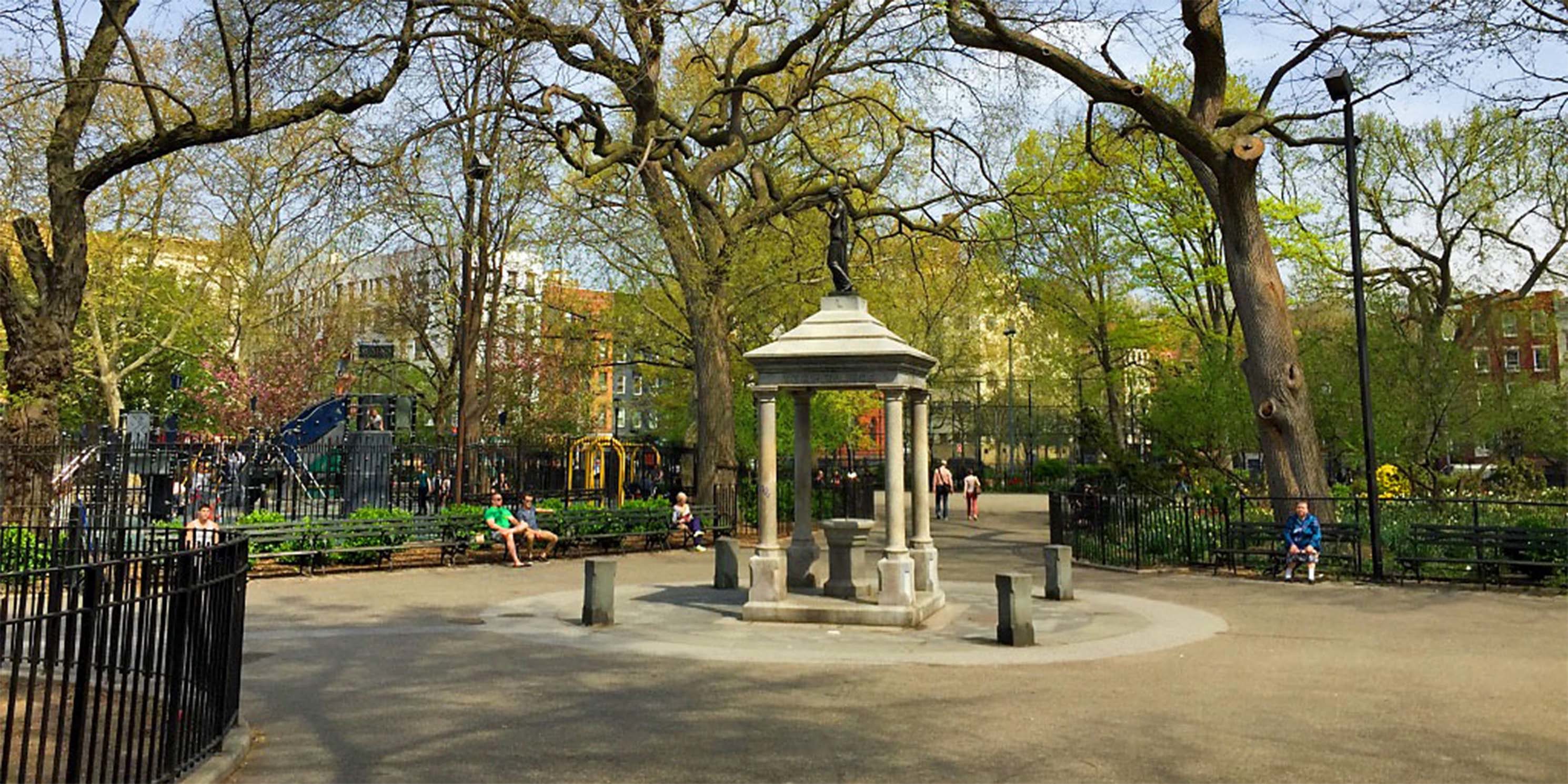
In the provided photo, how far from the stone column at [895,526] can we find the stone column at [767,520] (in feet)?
4.08

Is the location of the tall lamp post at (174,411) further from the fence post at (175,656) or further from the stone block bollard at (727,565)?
the fence post at (175,656)

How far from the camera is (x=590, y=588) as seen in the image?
38.7 feet

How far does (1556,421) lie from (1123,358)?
579 inches

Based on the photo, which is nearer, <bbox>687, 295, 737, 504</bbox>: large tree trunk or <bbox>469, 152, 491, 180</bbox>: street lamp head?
<bbox>469, 152, 491, 180</bbox>: street lamp head

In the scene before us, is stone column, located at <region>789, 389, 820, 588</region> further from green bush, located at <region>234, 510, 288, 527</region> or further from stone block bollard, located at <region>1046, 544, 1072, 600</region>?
green bush, located at <region>234, 510, 288, 527</region>

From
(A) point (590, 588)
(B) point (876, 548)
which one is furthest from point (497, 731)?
(B) point (876, 548)

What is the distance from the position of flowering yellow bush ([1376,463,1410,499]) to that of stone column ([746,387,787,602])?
17.4 meters

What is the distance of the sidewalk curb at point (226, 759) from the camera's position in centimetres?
553

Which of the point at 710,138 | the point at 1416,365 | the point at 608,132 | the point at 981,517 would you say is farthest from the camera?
the point at 981,517

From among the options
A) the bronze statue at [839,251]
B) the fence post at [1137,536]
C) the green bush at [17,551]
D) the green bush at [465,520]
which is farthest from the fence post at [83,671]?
the fence post at [1137,536]

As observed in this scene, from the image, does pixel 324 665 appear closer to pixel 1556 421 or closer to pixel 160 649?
pixel 160 649

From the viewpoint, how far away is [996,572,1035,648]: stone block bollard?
10438mm

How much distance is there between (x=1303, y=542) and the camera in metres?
15.9

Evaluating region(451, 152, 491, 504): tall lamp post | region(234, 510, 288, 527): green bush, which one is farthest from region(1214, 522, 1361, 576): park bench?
region(234, 510, 288, 527): green bush
